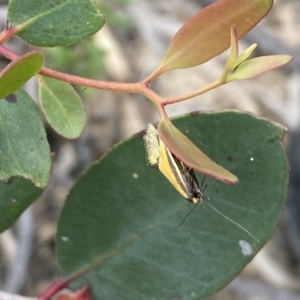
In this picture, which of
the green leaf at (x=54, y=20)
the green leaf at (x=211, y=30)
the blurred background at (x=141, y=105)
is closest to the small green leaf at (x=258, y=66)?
the green leaf at (x=211, y=30)

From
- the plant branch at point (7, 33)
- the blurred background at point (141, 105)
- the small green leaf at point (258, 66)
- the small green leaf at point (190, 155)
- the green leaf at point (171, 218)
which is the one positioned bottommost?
the blurred background at point (141, 105)

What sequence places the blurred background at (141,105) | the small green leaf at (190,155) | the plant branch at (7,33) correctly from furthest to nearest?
the blurred background at (141,105), the plant branch at (7,33), the small green leaf at (190,155)

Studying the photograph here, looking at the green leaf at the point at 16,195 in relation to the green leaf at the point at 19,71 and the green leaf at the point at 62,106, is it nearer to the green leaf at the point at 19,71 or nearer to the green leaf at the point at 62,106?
the green leaf at the point at 62,106

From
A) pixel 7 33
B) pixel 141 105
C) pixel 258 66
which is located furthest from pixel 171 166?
pixel 141 105

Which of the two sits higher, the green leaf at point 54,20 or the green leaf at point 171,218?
the green leaf at point 54,20

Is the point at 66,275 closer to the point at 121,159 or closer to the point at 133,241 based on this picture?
the point at 133,241

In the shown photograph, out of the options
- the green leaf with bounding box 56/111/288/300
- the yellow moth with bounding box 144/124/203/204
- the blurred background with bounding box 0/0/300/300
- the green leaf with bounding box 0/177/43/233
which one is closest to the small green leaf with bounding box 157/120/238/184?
the yellow moth with bounding box 144/124/203/204

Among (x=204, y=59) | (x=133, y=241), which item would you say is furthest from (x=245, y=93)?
(x=204, y=59)

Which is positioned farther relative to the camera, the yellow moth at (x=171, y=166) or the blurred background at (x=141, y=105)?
the blurred background at (x=141, y=105)
